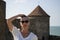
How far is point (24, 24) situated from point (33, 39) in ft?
0.97

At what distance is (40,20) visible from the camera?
88.5 feet

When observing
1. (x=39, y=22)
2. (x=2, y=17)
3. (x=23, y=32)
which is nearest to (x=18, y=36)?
(x=23, y=32)

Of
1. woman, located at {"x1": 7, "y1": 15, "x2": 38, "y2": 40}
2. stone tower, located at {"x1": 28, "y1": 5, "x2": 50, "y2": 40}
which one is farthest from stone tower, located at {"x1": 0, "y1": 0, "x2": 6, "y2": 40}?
woman, located at {"x1": 7, "y1": 15, "x2": 38, "y2": 40}

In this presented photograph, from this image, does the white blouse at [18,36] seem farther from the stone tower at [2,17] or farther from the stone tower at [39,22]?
the stone tower at [39,22]

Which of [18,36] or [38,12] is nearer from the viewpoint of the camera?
[18,36]

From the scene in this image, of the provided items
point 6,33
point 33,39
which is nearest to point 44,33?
point 6,33

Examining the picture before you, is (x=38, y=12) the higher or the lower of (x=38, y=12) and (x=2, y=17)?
the higher

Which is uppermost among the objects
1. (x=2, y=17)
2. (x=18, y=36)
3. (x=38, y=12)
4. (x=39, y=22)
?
(x=38, y=12)

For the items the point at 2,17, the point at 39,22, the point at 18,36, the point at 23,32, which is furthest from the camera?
the point at 39,22

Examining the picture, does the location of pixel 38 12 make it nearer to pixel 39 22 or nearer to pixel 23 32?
pixel 39 22

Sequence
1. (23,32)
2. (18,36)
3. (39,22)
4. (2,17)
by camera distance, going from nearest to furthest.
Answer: (18,36), (23,32), (2,17), (39,22)

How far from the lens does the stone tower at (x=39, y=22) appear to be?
2680 cm

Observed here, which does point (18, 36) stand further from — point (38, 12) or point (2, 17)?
point (38, 12)

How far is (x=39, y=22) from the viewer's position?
88.3 ft
